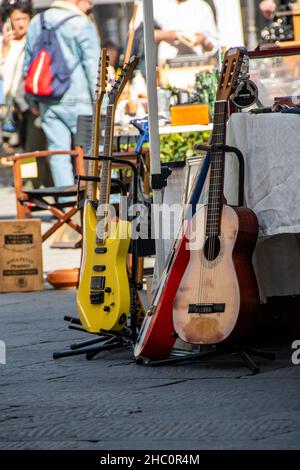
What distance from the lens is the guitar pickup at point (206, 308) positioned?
565 centimetres

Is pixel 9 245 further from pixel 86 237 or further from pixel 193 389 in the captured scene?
pixel 193 389

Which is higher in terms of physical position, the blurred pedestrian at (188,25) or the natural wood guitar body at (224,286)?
the blurred pedestrian at (188,25)

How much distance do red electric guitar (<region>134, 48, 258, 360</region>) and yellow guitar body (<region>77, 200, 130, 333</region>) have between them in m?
0.30

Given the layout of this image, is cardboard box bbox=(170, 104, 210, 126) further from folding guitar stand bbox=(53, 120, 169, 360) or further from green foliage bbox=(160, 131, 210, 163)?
folding guitar stand bbox=(53, 120, 169, 360)

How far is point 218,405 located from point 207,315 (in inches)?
33.4

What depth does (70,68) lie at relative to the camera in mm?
12195

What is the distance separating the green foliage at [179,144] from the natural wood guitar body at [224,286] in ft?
12.7

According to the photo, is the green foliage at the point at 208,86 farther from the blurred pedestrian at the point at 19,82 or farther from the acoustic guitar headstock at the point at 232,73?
the blurred pedestrian at the point at 19,82

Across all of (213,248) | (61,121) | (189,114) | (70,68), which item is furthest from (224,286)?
(61,121)

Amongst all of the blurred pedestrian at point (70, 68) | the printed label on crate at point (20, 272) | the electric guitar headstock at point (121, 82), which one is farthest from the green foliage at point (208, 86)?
the blurred pedestrian at point (70, 68)

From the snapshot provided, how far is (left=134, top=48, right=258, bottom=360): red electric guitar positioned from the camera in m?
5.64

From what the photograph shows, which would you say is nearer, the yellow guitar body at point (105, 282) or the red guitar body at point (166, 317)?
the red guitar body at point (166, 317)

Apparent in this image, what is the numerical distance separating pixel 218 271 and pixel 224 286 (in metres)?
0.08
